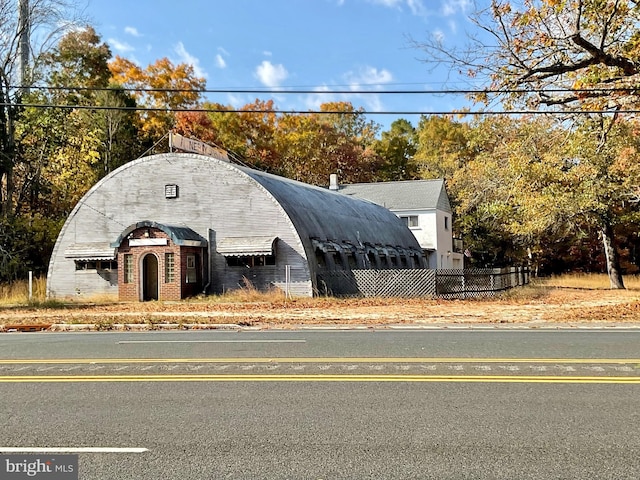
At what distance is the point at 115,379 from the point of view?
904 centimetres

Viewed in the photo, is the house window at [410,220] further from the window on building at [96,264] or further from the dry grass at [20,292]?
the dry grass at [20,292]

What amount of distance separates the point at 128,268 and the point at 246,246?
5.44 m

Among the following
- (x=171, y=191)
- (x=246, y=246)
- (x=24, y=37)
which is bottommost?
(x=246, y=246)

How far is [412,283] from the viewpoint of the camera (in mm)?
27422

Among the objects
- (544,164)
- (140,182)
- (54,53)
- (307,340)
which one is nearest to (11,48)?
(54,53)

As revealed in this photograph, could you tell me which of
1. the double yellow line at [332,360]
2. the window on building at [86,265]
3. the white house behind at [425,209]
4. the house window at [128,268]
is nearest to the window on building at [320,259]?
the house window at [128,268]

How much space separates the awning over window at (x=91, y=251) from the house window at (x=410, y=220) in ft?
85.5

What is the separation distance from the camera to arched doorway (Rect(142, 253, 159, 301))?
28.7 meters

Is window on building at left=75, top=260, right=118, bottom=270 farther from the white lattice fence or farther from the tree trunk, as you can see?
the tree trunk

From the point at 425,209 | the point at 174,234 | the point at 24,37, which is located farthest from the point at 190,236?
the point at 425,209

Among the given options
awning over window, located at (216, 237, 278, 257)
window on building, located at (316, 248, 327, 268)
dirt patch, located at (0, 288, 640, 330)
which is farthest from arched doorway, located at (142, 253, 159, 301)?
window on building, located at (316, 248, 327, 268)

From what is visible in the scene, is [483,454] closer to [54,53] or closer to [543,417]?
[543,417]

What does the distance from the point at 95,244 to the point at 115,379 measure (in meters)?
23.3

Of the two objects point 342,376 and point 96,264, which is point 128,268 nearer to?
point 96,264
